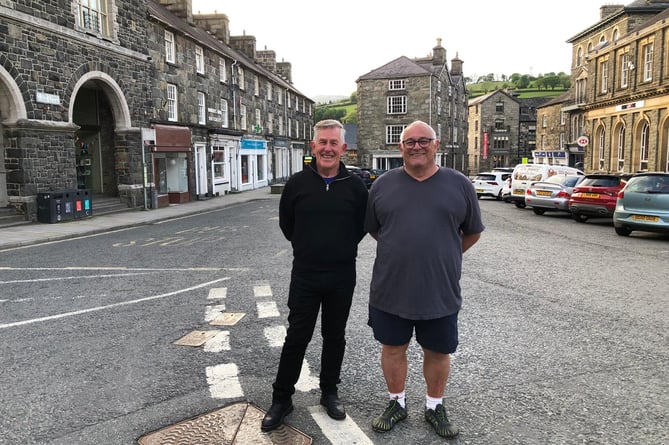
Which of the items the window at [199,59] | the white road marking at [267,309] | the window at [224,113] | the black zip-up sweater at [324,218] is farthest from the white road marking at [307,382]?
the window at [224,113]

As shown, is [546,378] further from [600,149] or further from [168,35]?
[600,149]

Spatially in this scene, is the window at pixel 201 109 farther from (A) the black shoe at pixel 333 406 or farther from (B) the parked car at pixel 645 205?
(A) the black shoe at pixel 333 406

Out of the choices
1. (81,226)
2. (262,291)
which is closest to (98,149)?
(81,226)

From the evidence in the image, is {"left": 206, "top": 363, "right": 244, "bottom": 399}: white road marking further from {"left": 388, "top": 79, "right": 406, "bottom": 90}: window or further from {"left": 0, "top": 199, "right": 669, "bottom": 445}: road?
{"left": 388, "top": 79, "right": 406, "bottom": 90}: window

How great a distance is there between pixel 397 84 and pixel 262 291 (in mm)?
46264

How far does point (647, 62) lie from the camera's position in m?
28.3

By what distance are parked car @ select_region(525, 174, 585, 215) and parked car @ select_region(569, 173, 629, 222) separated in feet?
4.81

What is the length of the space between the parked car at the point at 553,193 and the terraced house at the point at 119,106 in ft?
50.0

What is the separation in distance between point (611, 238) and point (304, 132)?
1725 inches

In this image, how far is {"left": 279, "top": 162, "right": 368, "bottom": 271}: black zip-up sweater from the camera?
3.53m

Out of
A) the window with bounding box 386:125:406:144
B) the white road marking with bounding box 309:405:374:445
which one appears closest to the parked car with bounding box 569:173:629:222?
the white road marking with bounding box 309:405:374:445

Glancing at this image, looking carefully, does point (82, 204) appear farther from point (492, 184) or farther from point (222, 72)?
point (492, 184)

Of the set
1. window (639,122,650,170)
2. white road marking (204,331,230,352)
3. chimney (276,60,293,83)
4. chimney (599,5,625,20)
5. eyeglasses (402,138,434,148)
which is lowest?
white road marking (204,331,230,352)

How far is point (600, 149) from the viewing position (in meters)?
34.7
